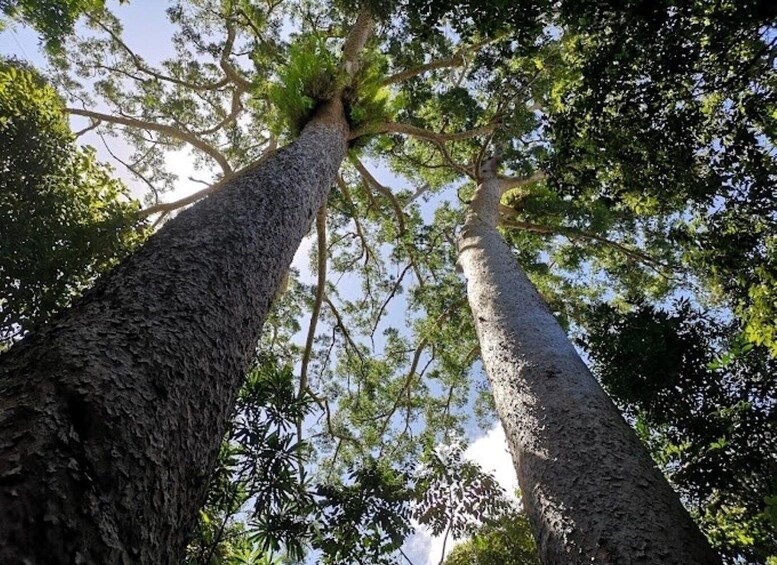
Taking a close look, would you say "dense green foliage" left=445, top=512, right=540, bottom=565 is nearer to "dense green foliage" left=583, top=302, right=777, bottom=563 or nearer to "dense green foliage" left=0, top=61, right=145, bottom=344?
"dense green foliage" left=583, top=302, right=777, bottom=563

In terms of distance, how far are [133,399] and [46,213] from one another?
388 cm

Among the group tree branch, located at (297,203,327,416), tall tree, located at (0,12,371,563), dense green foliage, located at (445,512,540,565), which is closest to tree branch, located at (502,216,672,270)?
tree branch, located at (297,203,327,416)

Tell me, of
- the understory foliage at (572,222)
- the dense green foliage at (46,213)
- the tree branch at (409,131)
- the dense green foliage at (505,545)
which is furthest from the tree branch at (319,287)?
the dense green foliage at (505,545)

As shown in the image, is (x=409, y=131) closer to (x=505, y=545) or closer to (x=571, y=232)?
(x=571, y=232)

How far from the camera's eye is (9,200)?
4.24m

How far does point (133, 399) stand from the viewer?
1.35 metres

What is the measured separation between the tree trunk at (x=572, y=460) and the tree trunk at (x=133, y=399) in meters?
1.35

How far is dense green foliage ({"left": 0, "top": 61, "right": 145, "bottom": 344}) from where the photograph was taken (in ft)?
13.6

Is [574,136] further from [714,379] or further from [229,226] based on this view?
[229,226]

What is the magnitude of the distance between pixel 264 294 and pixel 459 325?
681cm

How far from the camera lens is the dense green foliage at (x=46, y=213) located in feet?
13.6

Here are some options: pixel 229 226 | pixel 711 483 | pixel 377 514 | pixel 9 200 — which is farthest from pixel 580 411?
pixel 9 200

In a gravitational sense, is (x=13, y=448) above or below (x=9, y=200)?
below

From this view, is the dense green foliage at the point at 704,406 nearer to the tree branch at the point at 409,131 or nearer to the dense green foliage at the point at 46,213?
the tree branch at the point at 409,131
